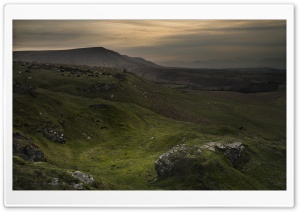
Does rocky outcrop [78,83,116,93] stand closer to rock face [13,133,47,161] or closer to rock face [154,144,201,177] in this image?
rock face [13,133,47,161]

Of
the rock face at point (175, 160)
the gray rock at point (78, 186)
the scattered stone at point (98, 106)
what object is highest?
the scattered stone at point (98, 106)

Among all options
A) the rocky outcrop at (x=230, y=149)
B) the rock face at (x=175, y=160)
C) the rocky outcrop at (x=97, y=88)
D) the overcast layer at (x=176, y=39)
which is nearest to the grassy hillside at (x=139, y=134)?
the rock face at (x=175, y=160)

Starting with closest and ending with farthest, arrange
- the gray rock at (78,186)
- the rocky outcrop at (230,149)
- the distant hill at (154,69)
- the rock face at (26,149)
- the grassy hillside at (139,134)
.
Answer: the gray rock at (78,186) < the grassy hillside at (139,134) < the rock face at (26,149) < the rocky outcrop at (230,149) < the distant hill at (154,69)

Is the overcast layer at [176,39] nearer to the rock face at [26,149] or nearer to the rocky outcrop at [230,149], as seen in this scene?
the rock face at [26,149]

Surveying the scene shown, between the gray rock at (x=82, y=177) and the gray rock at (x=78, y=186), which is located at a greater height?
the gray rock at (x=82, y=177)

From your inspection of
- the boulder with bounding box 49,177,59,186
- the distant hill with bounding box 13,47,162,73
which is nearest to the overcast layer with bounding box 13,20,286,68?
the distant hill with bounding box 13,47,162,73
